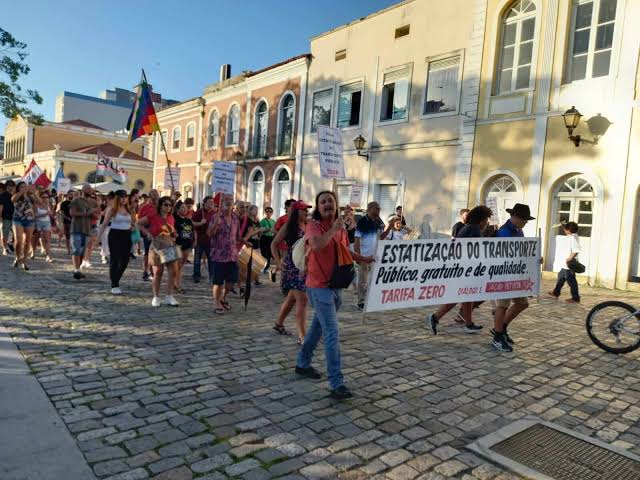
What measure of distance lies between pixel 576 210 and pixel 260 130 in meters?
16.7

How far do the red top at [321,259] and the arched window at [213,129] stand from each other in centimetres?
2586

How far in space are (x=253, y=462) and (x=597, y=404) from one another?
3152mm

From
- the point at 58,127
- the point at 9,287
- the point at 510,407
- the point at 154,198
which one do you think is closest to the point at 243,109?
the point at 154,198

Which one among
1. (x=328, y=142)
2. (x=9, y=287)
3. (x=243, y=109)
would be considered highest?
(x=243, y=109)

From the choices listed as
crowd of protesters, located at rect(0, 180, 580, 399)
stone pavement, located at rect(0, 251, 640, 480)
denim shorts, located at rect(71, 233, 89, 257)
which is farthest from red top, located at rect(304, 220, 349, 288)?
denim shorts, located at rect(71, 233, 89, 257)

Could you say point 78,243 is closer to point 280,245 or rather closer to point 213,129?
point 280,245

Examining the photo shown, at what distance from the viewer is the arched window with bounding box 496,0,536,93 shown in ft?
45.6

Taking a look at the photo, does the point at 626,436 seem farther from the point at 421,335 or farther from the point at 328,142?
the point at 328,142

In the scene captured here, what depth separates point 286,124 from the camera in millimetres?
23594

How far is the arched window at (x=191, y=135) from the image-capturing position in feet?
101

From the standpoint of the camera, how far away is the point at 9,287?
8078mm

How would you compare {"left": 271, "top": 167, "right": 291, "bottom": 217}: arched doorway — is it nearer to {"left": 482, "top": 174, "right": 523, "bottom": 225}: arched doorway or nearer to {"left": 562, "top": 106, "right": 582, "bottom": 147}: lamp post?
{"left": 482, "top": 174, "right": 523, "bottom": 225}: arched doorway

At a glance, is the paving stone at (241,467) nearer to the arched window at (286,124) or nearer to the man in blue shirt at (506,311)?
the man in blue shirt at (506,311)

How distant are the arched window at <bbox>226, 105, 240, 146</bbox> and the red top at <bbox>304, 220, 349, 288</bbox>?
23.8 metres
